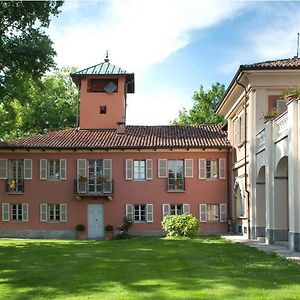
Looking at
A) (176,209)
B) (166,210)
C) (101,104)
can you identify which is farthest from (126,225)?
(101,104)

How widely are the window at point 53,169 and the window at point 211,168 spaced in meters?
8.85

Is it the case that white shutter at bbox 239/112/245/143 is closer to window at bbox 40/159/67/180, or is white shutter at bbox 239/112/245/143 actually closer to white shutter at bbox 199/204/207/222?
white shutter at bbox 199/204/207/222

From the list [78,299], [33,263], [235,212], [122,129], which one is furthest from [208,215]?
[78,299]

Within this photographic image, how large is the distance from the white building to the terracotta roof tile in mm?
1789

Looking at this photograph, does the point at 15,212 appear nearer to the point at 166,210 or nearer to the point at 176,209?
the point at 166,210

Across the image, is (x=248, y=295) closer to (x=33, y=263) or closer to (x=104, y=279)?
(x=104, y=279)

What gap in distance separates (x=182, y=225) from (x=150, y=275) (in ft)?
50.5

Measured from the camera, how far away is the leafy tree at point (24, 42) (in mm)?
23062

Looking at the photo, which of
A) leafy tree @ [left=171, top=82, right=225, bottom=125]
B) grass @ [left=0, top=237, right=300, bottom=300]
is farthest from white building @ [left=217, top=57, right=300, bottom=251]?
leafy tree @ [left=171, top=82, right=225, bottom=125]

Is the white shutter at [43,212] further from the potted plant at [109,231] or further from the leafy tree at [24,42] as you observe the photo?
the leafy tree at [24,42]

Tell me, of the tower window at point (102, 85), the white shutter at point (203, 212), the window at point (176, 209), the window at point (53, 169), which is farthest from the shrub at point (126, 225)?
the tower window at point (102, 85)

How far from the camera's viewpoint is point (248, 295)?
31.9ft

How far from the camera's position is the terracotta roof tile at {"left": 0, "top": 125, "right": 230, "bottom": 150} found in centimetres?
3250

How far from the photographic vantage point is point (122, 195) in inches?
1291
